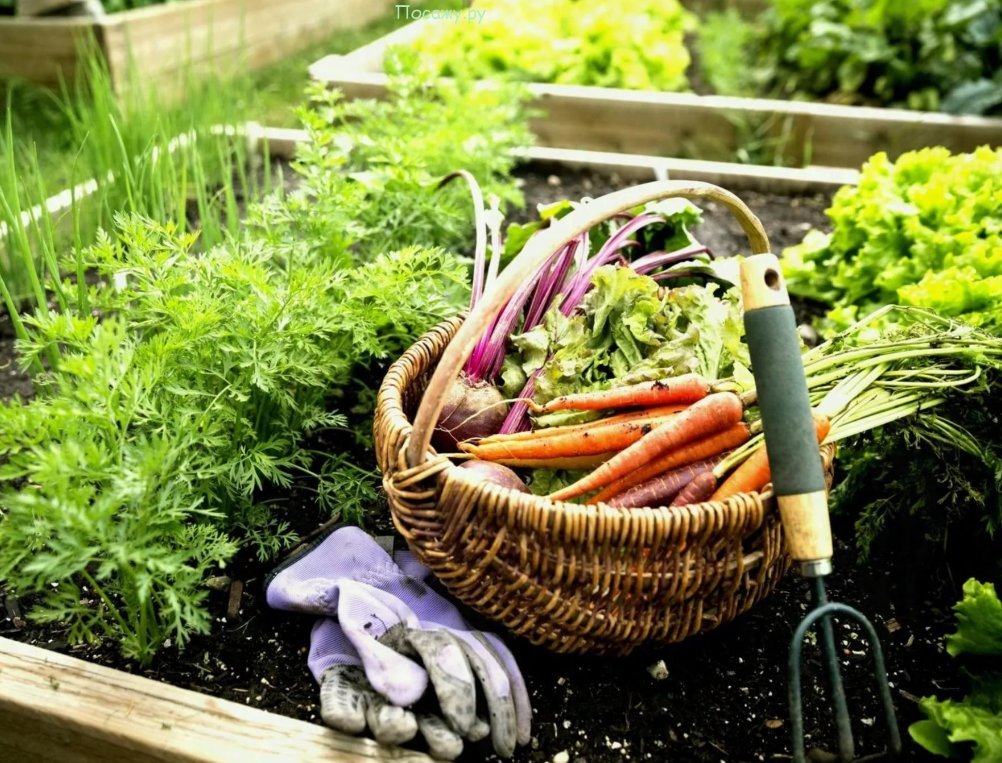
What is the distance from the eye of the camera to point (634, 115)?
13.0 ft

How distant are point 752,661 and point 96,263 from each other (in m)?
1.59

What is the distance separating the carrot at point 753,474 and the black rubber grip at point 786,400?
173mm

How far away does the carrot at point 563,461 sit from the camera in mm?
1635

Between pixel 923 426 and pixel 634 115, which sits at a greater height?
pixel 634 115

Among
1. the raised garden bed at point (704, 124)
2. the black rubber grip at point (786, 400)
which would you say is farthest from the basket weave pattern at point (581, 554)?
the raised garden bed at point (704, 124)

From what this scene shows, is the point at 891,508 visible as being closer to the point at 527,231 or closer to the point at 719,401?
the point at 719,401

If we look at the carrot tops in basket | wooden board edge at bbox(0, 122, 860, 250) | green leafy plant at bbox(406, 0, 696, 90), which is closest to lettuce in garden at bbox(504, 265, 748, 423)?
the carrot tops in basket

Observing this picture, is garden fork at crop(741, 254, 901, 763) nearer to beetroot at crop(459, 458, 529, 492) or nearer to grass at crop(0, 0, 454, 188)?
beetroot at crop(459, 458, 529, 492)

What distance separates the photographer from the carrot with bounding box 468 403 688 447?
1.63 m

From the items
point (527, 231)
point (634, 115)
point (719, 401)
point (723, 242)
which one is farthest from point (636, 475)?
point (634, 115)

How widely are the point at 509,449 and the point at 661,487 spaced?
30cm

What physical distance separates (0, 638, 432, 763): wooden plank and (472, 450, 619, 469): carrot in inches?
21.9

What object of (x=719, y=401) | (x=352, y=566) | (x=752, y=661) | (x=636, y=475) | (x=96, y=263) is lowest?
(x=752, y=661)

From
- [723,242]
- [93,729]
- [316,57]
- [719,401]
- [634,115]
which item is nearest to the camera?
[93,729]
